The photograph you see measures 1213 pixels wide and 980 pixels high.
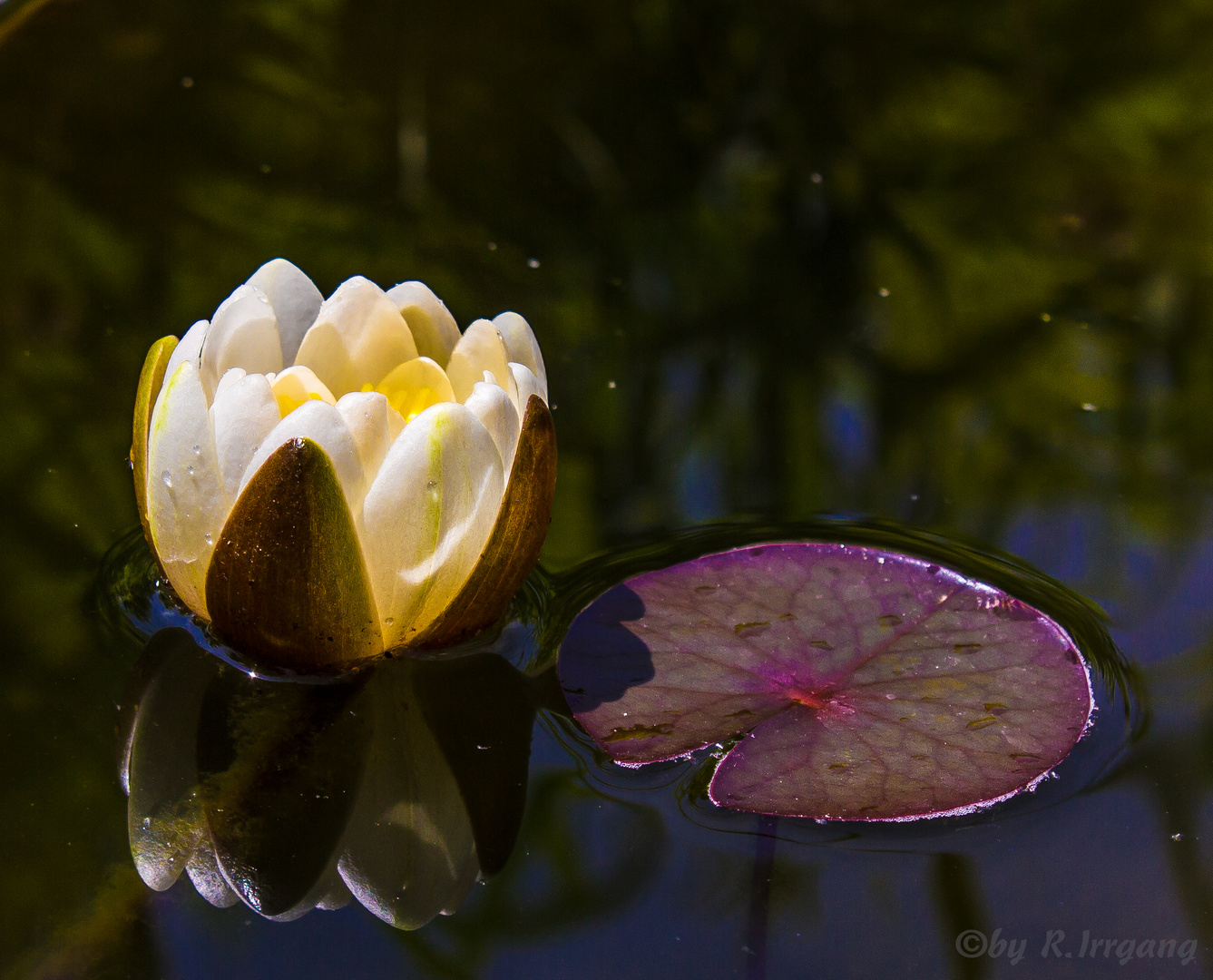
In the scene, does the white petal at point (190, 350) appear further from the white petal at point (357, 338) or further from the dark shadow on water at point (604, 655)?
the dark shadow on water at point (604, 655)

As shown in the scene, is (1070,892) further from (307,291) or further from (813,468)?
(307,291)

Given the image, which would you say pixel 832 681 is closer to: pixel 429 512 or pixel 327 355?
pixel 429 512

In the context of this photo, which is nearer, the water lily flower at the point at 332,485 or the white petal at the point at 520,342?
the water lily flower at the point at 332,485

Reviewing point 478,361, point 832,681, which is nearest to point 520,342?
point 478,361

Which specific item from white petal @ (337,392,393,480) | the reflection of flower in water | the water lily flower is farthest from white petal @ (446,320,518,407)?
the reflection of flower in water

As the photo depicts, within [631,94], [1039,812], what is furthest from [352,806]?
[631,94]

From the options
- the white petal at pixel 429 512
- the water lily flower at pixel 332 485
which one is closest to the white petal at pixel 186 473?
the water lily flower at pixel 332 485

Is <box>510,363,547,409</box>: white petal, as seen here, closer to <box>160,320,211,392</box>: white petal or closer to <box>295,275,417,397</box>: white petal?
<box>295,275,417,397</box>: white petal
